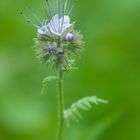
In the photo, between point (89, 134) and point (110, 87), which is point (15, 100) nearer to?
point (110, 87)

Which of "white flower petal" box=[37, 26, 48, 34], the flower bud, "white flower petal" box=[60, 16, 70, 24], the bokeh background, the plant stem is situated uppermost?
the bokeh background

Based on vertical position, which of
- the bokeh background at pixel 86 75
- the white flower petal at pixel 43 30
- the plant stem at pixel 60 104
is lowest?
the plant stem at pixel 60 104

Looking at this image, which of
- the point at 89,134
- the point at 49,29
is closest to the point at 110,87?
the point at 89,134

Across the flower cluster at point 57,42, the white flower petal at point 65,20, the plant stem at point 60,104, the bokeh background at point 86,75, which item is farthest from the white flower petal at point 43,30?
the bokeh background at point 86,75

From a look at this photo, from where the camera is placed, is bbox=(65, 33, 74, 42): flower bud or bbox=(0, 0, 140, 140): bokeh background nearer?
bbox=(65, 33, 74, 42): flower bud

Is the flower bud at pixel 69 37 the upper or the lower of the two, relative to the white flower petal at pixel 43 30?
lower

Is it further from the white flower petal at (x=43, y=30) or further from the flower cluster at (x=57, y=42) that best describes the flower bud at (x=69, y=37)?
the white flower petal at (x=43, y=30)

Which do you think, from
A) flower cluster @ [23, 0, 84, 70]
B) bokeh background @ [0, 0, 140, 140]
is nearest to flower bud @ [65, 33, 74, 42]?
flower cluster @ [23, 0, 84, 70]

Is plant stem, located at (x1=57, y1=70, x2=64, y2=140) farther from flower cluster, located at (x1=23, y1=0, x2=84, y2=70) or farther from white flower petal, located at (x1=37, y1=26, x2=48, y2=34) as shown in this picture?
white flower petal, located at (x1=37, y1=26, x2=48, y2=34)
